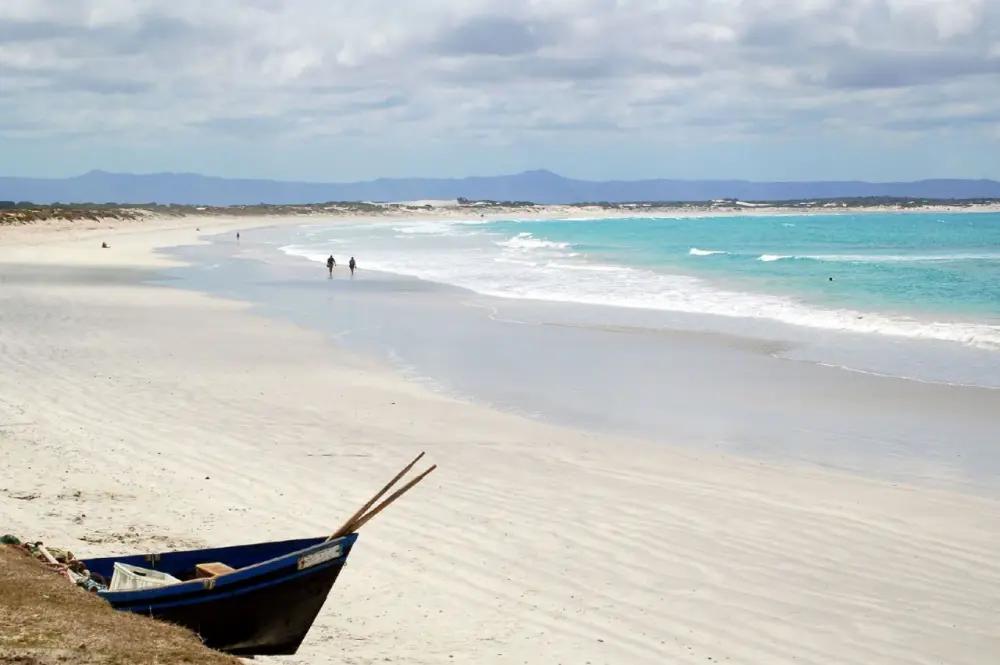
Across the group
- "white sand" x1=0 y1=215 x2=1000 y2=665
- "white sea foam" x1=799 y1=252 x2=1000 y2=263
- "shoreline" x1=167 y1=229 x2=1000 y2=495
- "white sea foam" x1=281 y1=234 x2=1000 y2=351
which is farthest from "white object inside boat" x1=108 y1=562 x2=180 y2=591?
"white sea foam" x1=799 y1=252 x2=1000 y2=263

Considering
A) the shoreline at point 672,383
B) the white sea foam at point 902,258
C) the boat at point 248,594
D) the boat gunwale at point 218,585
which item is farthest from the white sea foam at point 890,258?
the boat gunwale at point 218,585

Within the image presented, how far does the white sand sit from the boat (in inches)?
14.6

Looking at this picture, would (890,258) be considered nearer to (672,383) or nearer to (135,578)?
(672,383)

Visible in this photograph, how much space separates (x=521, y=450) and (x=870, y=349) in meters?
10.0

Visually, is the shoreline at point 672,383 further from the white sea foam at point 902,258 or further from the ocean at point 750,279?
the white sea foam at point 902,258

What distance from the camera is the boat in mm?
5914

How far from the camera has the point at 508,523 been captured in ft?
30.0

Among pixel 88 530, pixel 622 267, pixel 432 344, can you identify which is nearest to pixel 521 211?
pixel 622 267

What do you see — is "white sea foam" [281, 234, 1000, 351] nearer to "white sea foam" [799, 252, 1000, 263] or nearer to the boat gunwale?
"white sea foam" [799, 252, 1000, 263]

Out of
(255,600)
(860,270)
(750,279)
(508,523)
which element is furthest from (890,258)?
(255,600)

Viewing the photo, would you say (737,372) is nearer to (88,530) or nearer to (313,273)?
(88,530)

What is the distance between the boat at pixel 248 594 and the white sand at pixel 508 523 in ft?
1.21

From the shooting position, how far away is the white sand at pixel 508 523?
6.99 metres

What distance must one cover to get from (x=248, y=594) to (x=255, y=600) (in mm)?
59
